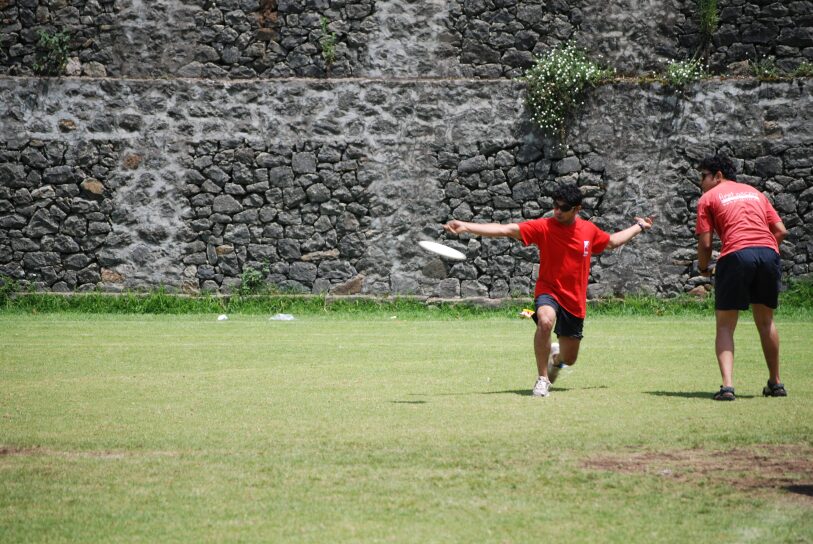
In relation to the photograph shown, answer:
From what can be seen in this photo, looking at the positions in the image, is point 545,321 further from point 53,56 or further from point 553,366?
point 53,56

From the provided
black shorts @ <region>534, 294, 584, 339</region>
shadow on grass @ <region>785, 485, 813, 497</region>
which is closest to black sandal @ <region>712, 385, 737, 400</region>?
black shorts @ <region>534, 294, 584, 339</region>

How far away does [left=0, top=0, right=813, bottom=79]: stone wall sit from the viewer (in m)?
19.6

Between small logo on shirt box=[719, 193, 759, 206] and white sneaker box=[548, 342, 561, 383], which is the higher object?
small logo on shirt box=[719, 193, 759, 206]

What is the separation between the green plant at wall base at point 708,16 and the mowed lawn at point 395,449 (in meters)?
8.28

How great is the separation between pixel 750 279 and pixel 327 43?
11890 mm

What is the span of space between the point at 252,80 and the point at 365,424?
12.9 meters

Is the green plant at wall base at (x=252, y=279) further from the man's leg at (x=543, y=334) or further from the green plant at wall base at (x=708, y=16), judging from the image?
the man's leg at (x=543, y=334)

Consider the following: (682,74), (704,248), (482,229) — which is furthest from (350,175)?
(704,248)

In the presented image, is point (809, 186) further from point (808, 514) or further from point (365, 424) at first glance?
point (808, 514)

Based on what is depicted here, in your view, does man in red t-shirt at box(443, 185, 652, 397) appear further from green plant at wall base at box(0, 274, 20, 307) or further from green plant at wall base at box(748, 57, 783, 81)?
green plant at wall base at box(0, 274, 20, 307)

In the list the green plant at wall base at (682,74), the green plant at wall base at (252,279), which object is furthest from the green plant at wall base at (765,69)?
the green plant at wall base at (252,279)

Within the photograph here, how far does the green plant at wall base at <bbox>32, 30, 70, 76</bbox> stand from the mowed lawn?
868 cm

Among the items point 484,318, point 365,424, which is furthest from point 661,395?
point 484,318

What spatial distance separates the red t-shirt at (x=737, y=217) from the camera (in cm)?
938
